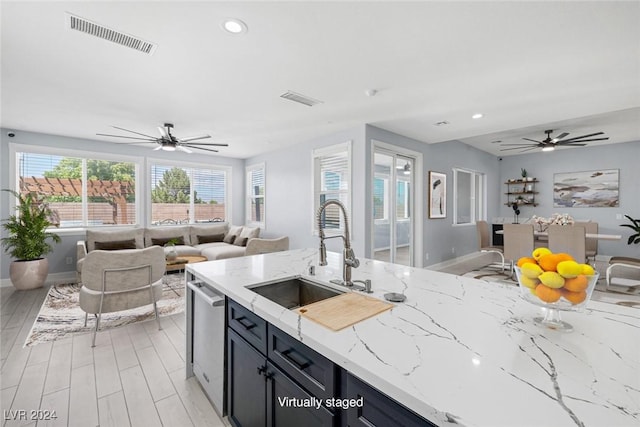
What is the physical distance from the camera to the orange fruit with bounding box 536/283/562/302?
0.98 meters

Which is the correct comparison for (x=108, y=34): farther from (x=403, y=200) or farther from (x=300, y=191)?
(x=403, y=200)

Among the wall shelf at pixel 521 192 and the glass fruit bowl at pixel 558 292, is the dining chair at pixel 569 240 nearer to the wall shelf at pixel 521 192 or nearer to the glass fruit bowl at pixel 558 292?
the wall shelf at pixel 521 192

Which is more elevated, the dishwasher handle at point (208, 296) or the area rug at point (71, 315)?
the dishwasher handle at point (208, 296)

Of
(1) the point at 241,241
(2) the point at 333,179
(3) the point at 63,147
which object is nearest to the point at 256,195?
(1) the point at 241,241

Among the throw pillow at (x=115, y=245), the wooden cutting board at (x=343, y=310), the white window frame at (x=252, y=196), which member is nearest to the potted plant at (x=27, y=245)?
the throw pillow at (x=115, y=245)

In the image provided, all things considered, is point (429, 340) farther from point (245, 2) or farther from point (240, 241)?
point (240, 241)

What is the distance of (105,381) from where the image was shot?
6.97 feet

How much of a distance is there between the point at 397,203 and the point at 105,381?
15.3 feet

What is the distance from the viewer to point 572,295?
0.97 m

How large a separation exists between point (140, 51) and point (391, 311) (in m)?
2.74

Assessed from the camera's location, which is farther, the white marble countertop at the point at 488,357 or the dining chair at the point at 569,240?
Answer: the dining chair at the point at 569,240

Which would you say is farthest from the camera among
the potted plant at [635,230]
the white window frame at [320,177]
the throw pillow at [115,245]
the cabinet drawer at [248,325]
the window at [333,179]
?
the potted plant at [635,230]

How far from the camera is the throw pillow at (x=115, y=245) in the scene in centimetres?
501

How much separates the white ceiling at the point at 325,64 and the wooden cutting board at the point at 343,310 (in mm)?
1810
